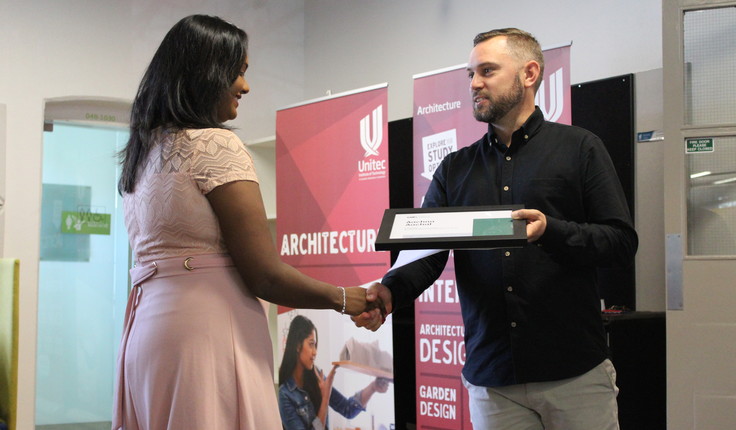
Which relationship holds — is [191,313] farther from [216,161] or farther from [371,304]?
[371,304]

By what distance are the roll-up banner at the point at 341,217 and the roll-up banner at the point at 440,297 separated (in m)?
0.21

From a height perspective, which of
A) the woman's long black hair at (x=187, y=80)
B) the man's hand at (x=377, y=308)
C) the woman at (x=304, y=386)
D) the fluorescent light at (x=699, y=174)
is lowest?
the woman at (x=304, y=386)

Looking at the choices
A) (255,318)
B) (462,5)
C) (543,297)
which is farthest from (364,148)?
(255,318)

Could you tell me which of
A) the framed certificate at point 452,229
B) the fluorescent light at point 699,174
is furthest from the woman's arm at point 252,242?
the fluorescent light at point 699,174

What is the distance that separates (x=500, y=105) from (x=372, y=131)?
2.13m

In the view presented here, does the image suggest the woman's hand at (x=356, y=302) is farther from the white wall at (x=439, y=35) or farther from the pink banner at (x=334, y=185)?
the white wall at (x=439, y=35)

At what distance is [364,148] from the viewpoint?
14.1ft

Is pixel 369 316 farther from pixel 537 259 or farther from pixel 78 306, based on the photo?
pixel 78 306

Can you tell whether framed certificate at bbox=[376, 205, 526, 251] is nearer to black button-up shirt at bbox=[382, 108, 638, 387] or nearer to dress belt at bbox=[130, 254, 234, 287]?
black button-up shirt at bbox=[382, 108, 638, 387]

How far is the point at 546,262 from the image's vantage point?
2.00 metres

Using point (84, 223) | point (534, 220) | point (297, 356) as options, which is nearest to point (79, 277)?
point (84, 223)

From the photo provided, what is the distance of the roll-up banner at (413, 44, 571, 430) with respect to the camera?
3.88 m

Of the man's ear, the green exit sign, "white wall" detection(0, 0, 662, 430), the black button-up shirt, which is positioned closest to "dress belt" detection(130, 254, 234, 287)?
the black button-up shirt

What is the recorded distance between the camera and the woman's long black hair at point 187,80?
1668 millimetres
